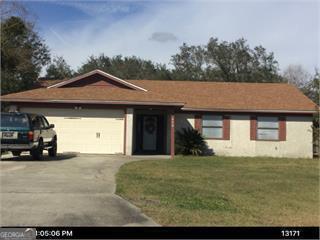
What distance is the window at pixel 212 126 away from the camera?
27.9 meters

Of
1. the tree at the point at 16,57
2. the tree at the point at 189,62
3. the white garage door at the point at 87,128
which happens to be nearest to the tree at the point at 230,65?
the tree at the point at 189,62

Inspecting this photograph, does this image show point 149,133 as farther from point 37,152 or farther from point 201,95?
point 37,152

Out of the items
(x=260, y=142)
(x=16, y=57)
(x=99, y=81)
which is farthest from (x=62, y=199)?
(x=16, y=57)

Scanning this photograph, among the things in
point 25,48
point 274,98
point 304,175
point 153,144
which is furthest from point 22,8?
point 304,175

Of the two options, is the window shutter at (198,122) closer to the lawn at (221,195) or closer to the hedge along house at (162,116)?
the hedge along house at (162,116)

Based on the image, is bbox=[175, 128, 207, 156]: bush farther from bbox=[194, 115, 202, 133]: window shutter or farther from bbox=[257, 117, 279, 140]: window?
bbox=[257, 117, 279, 140]: window

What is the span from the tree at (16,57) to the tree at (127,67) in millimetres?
16963

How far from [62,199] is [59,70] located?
1678 inches

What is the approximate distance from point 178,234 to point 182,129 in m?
20.3

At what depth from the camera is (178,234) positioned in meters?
7.20

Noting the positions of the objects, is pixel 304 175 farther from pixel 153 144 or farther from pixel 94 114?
pixel 153 144

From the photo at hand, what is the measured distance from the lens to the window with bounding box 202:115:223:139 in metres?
27.9

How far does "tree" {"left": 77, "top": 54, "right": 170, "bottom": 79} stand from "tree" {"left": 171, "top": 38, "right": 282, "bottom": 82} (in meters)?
2.51
